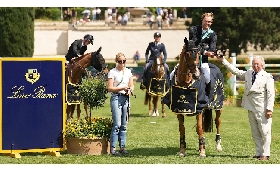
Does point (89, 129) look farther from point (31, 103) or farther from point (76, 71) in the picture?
point (76, 71)

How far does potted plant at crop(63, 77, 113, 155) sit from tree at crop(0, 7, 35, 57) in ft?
105

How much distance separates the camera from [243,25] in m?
54.9

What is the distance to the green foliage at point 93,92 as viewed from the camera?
1290 cm

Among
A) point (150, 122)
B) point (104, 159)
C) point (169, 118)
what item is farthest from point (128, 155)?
point (169, 118)

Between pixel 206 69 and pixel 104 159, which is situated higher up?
pixel 206 69

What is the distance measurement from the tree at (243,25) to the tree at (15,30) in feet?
49.5

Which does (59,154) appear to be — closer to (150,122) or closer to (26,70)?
(26,70)

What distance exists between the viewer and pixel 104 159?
39.6ft

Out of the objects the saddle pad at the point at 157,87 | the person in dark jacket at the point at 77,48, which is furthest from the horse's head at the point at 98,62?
the saddle pad at the point at 157,87

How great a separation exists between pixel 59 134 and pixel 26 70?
1315 millimetres

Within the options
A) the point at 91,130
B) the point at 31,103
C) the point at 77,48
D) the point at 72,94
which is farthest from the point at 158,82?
the point at 31,103

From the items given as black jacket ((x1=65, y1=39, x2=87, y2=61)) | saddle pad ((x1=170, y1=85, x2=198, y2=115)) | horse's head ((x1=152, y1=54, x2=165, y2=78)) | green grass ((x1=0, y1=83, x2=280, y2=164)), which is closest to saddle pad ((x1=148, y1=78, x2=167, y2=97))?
horse's head ((x1=152, y1=54, x2=165, y2=78))
